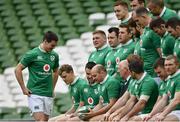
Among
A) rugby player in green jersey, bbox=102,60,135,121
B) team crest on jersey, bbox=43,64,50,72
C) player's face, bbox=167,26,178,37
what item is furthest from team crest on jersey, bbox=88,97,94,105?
player's face, bbox=167,26,178,37

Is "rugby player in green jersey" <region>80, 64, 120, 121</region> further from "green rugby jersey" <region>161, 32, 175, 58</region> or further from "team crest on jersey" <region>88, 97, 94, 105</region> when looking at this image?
"green rugby jersey" <region>161, 32, 175, 58</region>

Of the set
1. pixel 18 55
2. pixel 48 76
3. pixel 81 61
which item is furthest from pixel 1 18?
pixel 48 76

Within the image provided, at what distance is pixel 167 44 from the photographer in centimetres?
1140

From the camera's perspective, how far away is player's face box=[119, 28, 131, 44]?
1215cm

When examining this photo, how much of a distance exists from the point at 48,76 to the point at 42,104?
1.43 feet

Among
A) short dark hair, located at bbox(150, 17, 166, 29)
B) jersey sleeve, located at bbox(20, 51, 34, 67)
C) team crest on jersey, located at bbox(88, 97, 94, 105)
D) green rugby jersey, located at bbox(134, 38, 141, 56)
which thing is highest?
short dark hair, located at bbox(150, 17, 166, 29)

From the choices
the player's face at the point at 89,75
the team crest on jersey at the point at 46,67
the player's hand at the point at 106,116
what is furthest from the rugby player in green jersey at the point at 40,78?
the player's hand at the point at 106,116

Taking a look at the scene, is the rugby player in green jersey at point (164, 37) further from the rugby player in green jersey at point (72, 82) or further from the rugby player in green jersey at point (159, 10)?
the rugby player in green jersey at point (72, 82)

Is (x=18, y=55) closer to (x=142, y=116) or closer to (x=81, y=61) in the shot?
(x=81, y=61)

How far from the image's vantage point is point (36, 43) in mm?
18094

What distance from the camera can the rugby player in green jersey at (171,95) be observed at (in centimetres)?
1048

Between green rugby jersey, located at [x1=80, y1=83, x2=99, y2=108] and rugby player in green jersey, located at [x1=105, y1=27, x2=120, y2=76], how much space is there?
1.16 ft

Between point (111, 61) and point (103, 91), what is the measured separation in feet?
2.06

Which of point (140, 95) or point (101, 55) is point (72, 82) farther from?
point (140, 95)
